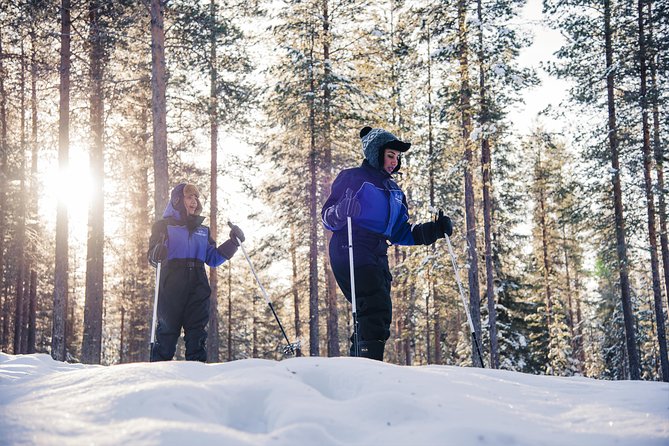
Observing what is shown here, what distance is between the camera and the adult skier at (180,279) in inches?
225

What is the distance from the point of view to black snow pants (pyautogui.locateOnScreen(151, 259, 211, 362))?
18.8ft

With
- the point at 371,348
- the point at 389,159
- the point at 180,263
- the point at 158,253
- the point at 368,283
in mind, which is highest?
the point at 389,159

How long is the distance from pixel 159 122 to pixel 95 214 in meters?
5.21

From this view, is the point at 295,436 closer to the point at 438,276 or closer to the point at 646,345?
the point at 438,276

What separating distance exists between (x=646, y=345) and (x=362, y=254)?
3836 cm

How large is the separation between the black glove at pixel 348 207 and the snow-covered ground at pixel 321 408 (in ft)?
6.22

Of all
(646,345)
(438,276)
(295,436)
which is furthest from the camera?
(646,345)

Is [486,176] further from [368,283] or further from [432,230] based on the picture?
[368,283]

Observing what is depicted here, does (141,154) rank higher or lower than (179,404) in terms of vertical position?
higher

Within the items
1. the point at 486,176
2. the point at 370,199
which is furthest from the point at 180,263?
the point at 486,176

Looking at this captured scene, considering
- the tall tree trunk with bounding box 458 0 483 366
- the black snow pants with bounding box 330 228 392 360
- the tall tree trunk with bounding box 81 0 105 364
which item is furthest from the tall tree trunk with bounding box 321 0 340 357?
the black snow pants with bounding box 330 228 392 360

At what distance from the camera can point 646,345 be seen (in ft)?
117

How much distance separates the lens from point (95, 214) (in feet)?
47.4

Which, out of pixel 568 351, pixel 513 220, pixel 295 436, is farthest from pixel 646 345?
pixel 295 436
